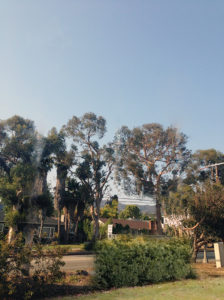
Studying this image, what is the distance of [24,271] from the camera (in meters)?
7.30

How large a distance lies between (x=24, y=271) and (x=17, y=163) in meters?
23.0

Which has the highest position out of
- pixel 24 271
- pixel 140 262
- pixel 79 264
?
pixel 24 271

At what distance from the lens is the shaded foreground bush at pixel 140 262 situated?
8.98 metres

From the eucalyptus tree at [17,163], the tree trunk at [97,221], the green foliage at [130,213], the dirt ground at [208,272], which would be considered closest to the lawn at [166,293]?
the dirt ground at [208,272]

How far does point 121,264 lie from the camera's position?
9172mm

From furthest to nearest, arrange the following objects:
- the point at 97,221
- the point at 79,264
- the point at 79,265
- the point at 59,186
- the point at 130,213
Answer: the point at 130,213 < the point at 59,186 < the point at 97,221 < the point at 79,264 < the point at 79,265

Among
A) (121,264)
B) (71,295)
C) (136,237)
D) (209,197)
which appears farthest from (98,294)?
(209,197)

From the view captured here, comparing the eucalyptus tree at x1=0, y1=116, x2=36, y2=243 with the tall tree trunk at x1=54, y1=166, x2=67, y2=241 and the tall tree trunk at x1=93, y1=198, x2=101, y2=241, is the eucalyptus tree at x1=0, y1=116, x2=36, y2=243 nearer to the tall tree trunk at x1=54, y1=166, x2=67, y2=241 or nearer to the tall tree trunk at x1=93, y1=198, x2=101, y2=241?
the tall tree trunk at x1=54, y1=166, x2=67, y2=241

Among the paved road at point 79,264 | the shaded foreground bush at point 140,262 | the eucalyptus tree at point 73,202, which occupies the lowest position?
the paved road at point 79,264

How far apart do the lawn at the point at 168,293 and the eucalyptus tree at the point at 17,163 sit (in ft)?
50.2

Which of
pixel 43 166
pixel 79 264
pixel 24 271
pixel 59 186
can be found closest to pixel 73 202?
pixel 59 186

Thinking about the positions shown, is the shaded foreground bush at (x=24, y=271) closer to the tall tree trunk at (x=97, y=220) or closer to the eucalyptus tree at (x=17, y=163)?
the eucalyptus tree at (x=17, y=163)

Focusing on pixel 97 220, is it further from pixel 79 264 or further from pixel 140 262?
pixel 140 262

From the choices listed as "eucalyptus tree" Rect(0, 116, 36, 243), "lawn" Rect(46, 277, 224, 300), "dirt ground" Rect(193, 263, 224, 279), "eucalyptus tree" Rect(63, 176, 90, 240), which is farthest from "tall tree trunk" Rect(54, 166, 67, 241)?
"lawn" Rect(46, 277, 224, 300)
